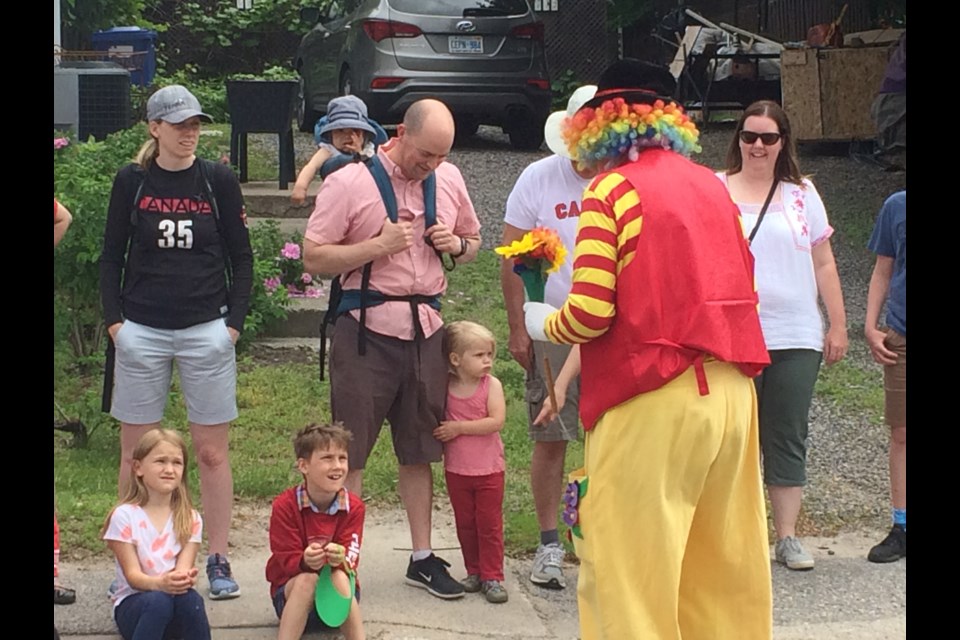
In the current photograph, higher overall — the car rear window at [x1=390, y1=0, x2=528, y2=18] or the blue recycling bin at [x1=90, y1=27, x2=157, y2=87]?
the car rear window at [x1=390, y1=0, x2=528, y2=18]

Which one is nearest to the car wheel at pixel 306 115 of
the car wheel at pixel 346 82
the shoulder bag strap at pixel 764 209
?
the car wheel at pixel 346 82

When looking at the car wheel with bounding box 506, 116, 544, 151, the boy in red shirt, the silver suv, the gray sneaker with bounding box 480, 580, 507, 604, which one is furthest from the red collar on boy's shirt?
the car wheel with bounding box 506, 116, 544, 151

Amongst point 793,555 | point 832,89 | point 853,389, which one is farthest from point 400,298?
point 832,89

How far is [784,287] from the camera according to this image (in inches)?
239

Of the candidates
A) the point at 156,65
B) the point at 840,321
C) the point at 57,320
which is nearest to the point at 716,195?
the point at 840,321

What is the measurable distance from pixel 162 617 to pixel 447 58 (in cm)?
1004

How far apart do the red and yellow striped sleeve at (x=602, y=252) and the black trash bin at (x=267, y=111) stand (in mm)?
7316

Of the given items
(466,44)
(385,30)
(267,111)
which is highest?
(385,30)

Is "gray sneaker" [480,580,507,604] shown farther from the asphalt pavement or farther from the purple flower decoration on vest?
the purple flower decoration on vest

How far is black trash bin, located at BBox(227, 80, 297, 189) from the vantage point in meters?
11.5

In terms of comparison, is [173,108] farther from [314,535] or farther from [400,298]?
[314,535]

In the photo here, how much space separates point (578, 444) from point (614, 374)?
3.46 m

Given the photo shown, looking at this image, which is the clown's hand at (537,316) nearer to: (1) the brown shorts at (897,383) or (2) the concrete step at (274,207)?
(1) the brown shorts at (897,383)

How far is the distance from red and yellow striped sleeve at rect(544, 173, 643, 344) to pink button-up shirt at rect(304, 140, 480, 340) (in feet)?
4.33
